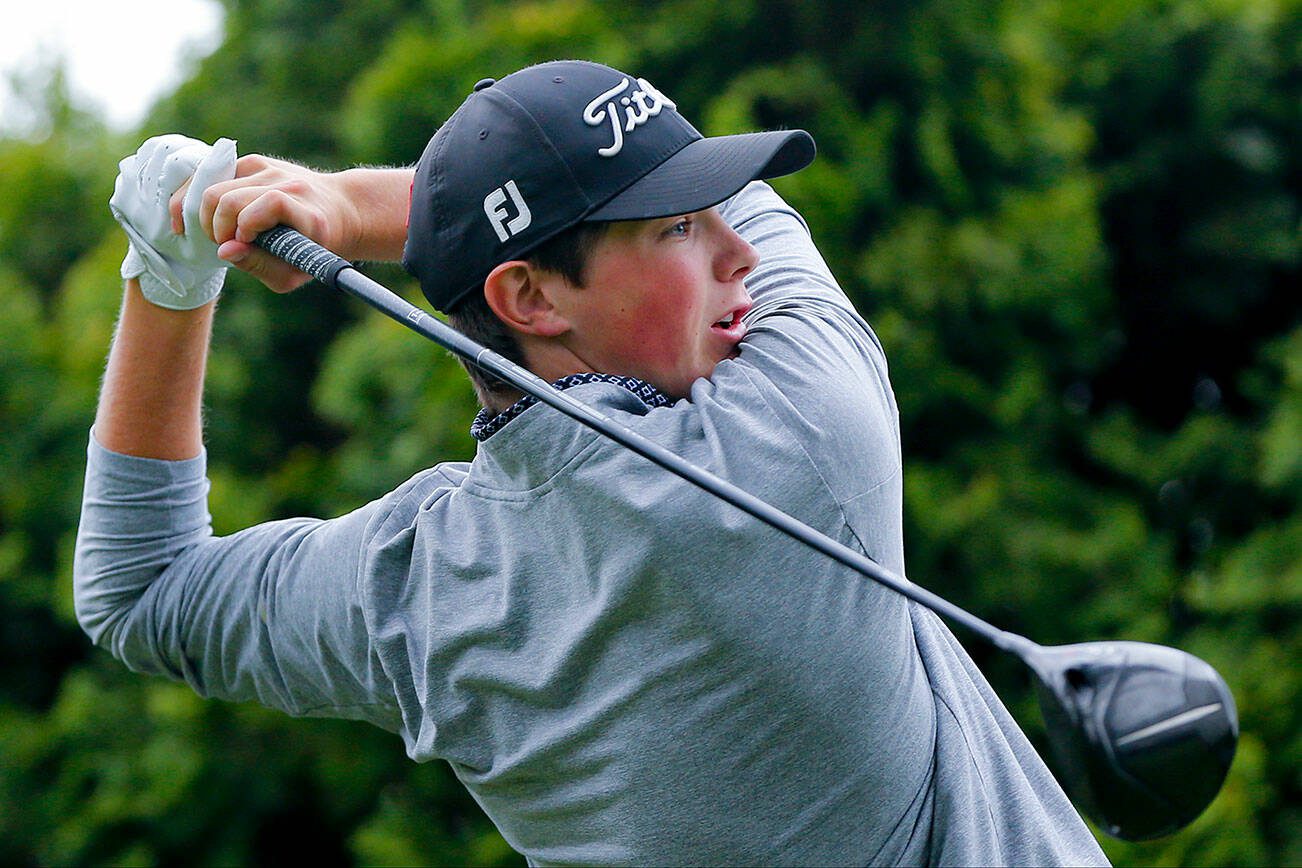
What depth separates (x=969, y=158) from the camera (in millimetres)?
5680

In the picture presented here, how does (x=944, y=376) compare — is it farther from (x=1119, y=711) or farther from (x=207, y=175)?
(x=1119, y=711)

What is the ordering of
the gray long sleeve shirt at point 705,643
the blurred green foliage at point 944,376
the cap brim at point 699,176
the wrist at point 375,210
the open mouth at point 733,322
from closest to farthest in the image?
the gray long sleeve shirt at point 705,643 < the cap brim at point 699,176 < the open mouth at point 733,322 < the wrist at point 375,210 < the blurred green foliage at point 944,376

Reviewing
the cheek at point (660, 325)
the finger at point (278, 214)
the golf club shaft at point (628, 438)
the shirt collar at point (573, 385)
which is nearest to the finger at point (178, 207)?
the finger at point (278, 214)

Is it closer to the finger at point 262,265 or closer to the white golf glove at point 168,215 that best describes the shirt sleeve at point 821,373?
the finger at point 262,265

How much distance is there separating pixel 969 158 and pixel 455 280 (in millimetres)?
4261

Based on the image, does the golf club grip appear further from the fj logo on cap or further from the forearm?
the forearm

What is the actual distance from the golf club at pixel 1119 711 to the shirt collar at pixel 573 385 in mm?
159

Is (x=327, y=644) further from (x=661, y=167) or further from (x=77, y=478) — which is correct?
(x=77, y=478)

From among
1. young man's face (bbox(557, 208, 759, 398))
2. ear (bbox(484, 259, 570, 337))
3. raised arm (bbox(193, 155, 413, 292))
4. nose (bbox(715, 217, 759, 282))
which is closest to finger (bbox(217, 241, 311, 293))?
raised arm (bbox(193, 155, 413, 292))

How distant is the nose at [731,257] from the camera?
5.78ft

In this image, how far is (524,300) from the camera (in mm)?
1743

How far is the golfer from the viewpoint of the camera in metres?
1.57

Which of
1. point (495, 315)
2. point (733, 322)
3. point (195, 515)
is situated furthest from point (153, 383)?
point (733, 322)

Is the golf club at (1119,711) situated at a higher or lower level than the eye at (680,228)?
lower
